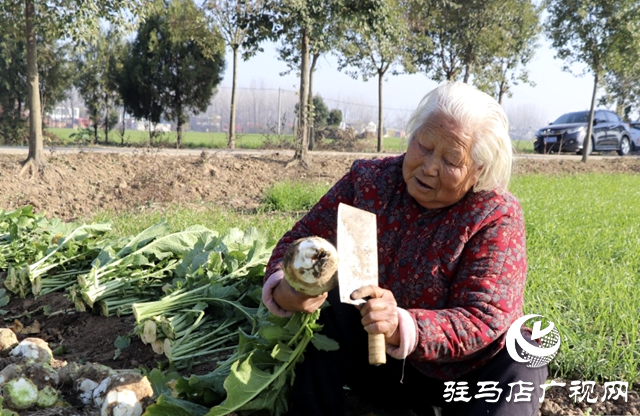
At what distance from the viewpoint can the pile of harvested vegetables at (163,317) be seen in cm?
190

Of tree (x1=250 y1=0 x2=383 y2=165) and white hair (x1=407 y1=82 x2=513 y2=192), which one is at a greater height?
tree (x1=250 y1=0 x2=383 y2=165)

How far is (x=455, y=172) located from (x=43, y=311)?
269cm

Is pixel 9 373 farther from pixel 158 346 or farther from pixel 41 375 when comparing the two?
pixel 158 346

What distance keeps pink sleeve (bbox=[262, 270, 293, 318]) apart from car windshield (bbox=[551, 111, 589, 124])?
67.6 ft

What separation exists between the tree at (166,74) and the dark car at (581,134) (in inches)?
440

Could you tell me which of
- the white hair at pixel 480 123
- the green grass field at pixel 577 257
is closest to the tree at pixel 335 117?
the green grass field at pixel 577 257

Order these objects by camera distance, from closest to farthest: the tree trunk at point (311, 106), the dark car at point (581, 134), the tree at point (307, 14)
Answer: the tree at point (307, 14) < the tree trunk at point (311, 106) < the dark car at point (581, 134)

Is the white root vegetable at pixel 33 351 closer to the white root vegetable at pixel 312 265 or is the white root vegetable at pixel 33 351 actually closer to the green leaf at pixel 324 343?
the green leaf at pixel 324 343

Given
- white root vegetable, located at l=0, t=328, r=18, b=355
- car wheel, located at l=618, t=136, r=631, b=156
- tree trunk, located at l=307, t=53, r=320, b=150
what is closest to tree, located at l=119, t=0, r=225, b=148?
tree trunk, located at l=307, t=53, r=320, b=150

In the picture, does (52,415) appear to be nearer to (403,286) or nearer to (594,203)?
(403,286)

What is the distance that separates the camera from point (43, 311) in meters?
3.42

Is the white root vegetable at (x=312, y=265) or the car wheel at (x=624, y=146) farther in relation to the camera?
the car wheel at (x=624, y=146)

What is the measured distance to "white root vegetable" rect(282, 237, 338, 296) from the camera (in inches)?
62.8

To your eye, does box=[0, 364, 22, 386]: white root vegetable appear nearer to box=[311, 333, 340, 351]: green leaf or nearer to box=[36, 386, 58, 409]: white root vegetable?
box=[36, 386, 58, 409]: white root vegetable
